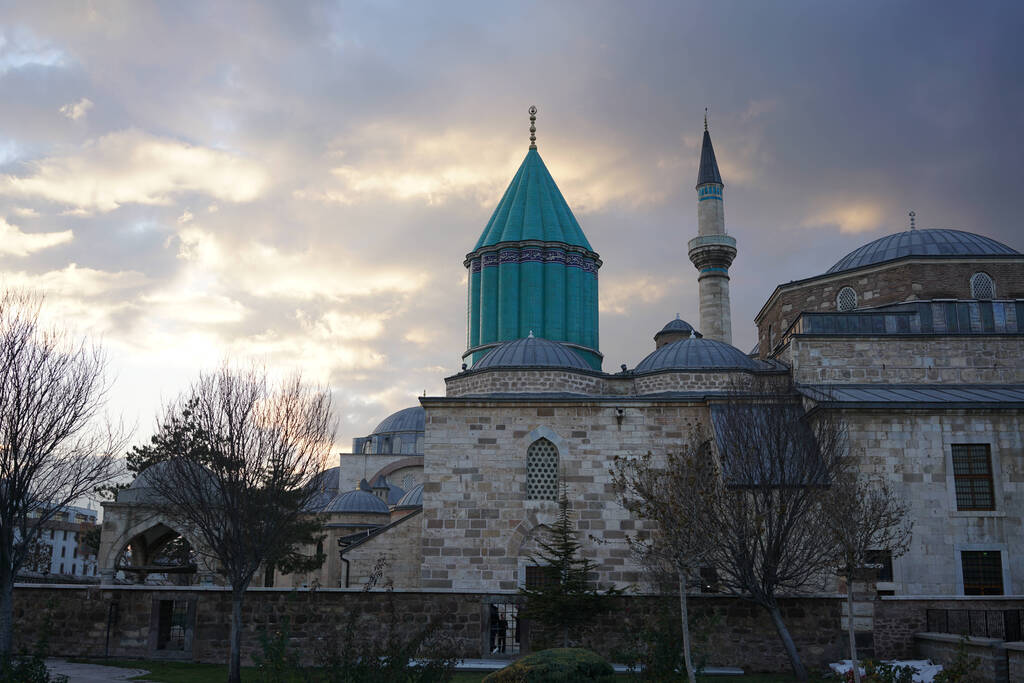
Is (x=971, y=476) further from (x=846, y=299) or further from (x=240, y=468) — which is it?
(x=240, y=468)

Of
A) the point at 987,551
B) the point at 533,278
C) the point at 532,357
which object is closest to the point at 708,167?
the point at 533,278

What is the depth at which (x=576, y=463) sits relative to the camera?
17969 mm

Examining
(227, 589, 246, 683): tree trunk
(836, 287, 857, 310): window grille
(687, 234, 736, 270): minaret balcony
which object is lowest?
(227, 589, 246, 683): tree trunk

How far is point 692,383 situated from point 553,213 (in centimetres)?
1020

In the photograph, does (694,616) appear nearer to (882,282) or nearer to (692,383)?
(692,383)

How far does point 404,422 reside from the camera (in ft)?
142

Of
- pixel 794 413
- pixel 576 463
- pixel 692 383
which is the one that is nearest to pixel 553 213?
pixel 692 383

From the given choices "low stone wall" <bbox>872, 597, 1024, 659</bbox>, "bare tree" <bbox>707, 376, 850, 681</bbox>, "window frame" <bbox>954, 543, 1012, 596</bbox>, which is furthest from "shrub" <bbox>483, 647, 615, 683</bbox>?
"window frame" <bbox>954, 543, 1012, 596</bbox>

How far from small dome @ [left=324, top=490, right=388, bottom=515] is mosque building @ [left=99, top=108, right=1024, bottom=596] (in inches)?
159

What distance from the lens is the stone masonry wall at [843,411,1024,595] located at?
15.8 m

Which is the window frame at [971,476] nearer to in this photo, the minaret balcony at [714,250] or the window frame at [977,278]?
the window frame at [977,278]

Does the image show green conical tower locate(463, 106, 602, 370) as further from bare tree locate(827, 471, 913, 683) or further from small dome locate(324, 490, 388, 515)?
bare tree locate(827, 471, 913, 683)

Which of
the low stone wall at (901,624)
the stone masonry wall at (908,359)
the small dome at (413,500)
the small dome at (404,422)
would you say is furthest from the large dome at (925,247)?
the small dome at (404,422)

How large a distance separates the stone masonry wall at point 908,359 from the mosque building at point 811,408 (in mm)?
33
